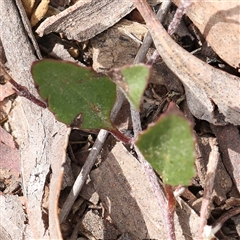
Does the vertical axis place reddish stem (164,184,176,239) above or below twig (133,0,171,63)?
below

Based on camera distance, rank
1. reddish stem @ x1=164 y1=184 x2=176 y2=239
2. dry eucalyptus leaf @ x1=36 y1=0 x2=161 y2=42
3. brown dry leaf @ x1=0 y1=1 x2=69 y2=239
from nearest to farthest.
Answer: reddish stem @ x1=164 y1=184 x2=176 y2=239 → brown dry leaf @ x1=0 y1=1 x2=69 y2=239 → dry eucalyptus leaf @ x1=36 y1=0 x2=161 y2=42

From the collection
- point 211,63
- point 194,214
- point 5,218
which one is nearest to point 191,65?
point 211,63

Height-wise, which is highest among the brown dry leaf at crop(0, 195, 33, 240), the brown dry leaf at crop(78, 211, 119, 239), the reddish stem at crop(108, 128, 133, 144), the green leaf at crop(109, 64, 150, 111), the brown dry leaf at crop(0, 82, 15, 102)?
the green leaf at crop(109, 64, 150, 111)

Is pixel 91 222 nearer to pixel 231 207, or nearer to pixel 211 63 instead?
pixel 231 207

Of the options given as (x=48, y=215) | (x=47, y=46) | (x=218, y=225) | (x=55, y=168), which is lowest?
(x=218, y=225)

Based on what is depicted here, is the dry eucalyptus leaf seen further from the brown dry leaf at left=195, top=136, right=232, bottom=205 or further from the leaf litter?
the brown dry leaf at left=195, top=136, right=232, bottom=205

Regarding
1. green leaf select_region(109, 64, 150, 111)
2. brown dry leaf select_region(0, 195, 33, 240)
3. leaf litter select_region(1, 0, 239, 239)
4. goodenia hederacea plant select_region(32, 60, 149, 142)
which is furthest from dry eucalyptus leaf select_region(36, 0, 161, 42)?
brown dry leaf select_region(0, 195, 33, 240)
